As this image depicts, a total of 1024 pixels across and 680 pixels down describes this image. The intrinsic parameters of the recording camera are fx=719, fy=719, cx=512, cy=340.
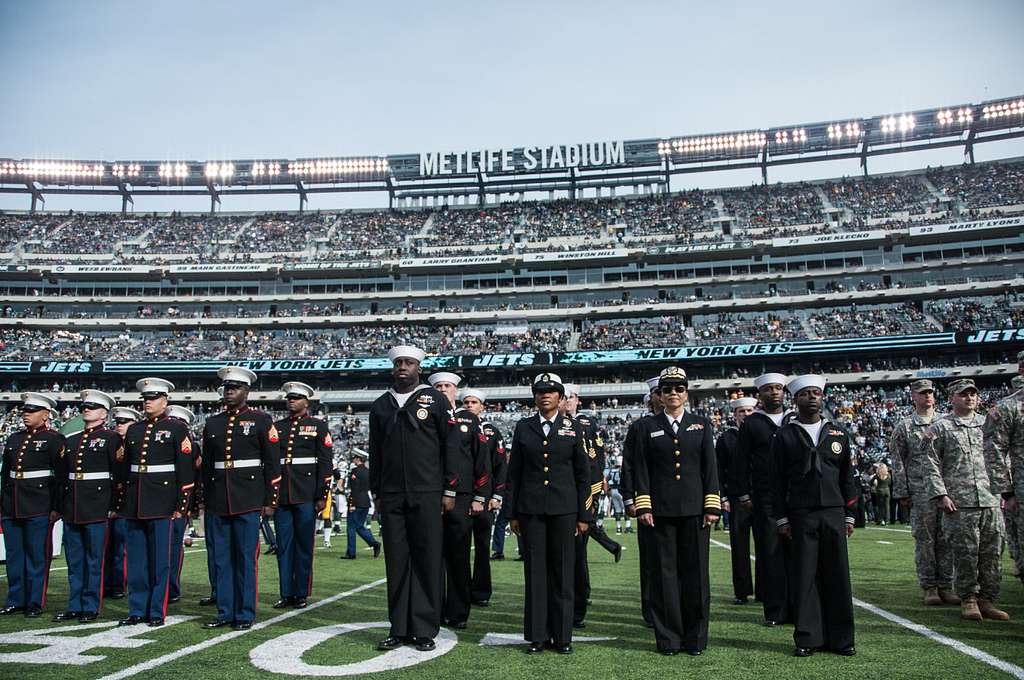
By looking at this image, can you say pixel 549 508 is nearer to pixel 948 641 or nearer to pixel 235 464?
pixel 235 464

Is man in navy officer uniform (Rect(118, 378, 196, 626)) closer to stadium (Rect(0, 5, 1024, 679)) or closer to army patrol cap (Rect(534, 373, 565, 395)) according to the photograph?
army patrol cap (Rect(534, 373, 565, 395))

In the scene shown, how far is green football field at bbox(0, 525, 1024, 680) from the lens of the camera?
16.5 ft

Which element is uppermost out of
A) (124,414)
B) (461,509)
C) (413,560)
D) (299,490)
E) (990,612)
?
(124,414)

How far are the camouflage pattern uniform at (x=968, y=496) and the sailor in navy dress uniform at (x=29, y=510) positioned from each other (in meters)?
9.29

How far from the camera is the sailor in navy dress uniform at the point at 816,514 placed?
563 cm

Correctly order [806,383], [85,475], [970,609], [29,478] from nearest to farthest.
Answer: [806,383] → [970,609] → [85,475] → [29,478]

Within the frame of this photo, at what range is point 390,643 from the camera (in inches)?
227

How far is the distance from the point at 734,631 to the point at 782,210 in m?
53.3

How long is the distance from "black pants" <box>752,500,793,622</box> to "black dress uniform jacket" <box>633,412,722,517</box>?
5.21ft

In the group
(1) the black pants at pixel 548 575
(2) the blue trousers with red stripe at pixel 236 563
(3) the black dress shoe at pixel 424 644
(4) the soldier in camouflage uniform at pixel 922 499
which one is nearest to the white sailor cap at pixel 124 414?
(2) the blue trousers with red stripe at pixel 236 563

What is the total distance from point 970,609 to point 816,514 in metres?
2.24

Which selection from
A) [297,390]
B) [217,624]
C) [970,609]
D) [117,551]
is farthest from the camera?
[117,551]

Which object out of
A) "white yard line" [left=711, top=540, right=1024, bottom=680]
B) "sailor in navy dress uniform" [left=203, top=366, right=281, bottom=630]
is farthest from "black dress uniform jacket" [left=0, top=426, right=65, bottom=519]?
"white yard line" [left=711, top=540, right=1024, bottom=680]

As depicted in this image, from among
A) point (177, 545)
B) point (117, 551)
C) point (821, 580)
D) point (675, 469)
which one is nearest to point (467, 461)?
point (675, 469)
